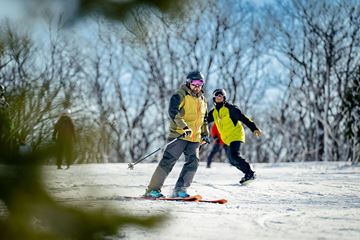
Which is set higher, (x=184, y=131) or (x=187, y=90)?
(x=187, y=90)

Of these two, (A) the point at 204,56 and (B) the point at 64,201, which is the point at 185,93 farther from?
(A) the point at 204,56

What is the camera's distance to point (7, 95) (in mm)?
1033

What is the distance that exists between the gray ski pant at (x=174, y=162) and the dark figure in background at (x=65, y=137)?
506cm

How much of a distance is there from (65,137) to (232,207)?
4.34 meters

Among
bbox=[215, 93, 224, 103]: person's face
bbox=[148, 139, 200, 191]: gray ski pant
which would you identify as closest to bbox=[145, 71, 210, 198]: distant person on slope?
bbox=[148, 139, 200, 191]: gray ski pant

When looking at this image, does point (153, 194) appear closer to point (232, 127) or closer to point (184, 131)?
point (184, 131)

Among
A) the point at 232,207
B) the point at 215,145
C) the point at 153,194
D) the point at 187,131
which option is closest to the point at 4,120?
the point at 232,207

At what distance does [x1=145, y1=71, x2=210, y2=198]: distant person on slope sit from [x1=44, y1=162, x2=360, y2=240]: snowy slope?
0.67 metres

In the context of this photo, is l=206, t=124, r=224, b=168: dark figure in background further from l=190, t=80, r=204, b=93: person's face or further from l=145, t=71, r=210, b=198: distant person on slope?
l=190, t=80, r=204, b=93: person's face

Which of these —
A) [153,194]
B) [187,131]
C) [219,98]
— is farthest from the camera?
[219,98]

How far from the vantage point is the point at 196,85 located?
6035mm

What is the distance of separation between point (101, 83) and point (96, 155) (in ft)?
1.04

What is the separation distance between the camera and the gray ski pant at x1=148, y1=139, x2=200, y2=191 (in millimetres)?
6098

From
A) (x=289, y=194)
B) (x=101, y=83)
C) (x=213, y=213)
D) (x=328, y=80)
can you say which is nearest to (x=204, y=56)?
(x=328, y=80)
